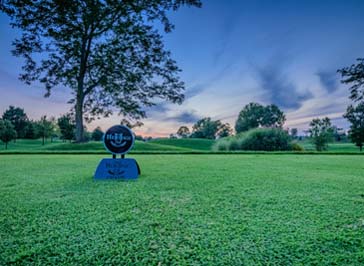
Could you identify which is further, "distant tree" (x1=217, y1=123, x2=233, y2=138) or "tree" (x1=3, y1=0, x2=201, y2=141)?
"distant tree" (x1=217, y1=123, x2=233, y2=138)

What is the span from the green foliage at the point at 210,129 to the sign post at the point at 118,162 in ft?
152

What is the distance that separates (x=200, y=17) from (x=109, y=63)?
6.40 meters

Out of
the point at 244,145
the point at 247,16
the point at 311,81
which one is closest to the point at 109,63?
the point at 247,16

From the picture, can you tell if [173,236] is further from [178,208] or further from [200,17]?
[200,17]

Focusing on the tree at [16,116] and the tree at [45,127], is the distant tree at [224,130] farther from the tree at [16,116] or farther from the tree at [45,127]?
the tree at [16,116]

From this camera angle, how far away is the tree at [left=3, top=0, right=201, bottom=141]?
36.8 ft

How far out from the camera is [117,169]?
2631 millimetres

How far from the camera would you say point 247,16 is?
7.22m

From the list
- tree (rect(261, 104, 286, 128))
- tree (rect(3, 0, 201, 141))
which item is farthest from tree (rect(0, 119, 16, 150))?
tree (rect(261, 104, 286, 128))

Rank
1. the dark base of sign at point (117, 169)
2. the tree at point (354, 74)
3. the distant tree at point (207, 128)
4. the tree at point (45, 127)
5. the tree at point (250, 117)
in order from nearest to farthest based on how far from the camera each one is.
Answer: the dark base of sign at point (117, 169) → the tree at point (354, 74) → the tree at point (45, 127) → the tree at point (250, 117) → the distant tree at point (207, 128)

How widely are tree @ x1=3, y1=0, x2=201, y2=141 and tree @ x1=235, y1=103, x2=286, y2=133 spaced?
31909 mm

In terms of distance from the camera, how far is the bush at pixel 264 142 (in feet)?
42.7

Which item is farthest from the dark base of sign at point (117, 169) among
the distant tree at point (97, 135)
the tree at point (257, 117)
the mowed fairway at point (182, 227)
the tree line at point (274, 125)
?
the tree at point (257, 117)

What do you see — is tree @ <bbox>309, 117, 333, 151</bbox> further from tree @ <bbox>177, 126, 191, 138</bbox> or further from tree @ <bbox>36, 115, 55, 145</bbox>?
tree @ <bbox>177, 126, 191, 138</bbox>
